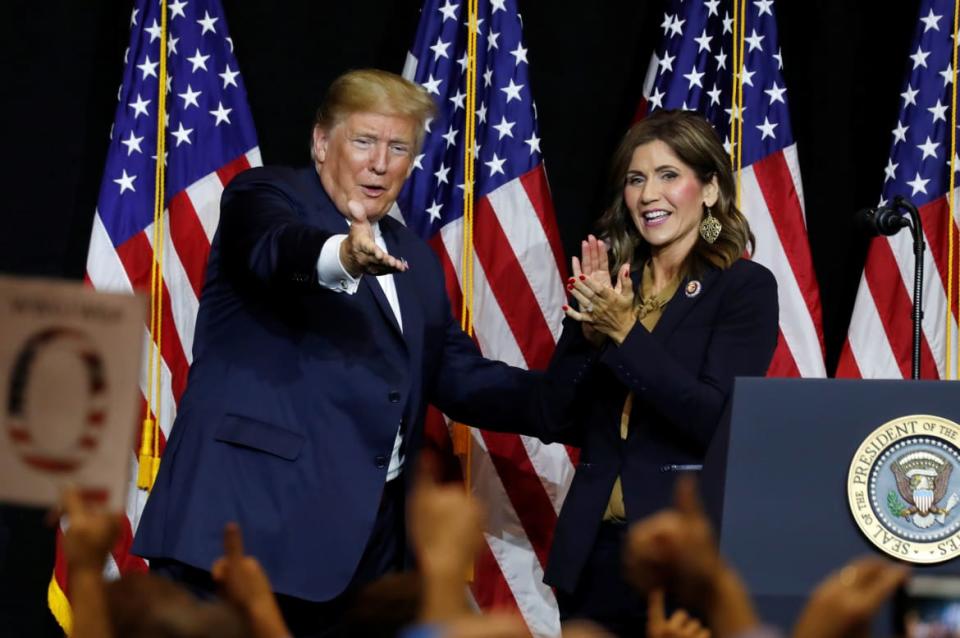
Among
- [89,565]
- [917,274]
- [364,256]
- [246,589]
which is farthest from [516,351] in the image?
[89,565]

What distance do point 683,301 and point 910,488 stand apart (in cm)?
94

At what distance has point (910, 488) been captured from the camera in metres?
2.23

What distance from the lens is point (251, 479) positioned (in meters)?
2.99

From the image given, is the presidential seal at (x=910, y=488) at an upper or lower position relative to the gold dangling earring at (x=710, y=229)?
lower

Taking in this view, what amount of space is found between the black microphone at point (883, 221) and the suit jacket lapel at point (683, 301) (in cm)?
46

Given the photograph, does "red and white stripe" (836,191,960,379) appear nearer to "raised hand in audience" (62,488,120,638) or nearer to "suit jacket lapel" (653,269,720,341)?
"suit jacket lapel" (653,269,720,341)

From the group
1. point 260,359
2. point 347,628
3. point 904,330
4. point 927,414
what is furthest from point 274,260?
point 904,330

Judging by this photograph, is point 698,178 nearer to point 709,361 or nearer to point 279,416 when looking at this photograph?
point 709,361

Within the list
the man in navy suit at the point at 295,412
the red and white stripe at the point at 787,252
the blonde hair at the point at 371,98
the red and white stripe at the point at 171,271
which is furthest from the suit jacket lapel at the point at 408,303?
the red and white stripe at the point at 787,252

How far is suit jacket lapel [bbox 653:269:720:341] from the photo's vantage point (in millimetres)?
3080

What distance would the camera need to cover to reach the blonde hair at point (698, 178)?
3.23m

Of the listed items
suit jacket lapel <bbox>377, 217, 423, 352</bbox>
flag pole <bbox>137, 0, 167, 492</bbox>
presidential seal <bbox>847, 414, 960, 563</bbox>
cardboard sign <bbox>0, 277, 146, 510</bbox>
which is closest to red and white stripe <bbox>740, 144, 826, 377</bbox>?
suit jacket lapel <bbox>377, 217, 423, 352</bbox>

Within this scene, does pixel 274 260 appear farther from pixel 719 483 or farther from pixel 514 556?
pixel 514 556

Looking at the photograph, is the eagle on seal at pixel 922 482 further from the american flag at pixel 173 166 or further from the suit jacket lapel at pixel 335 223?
the american flag at pixel 173 166
